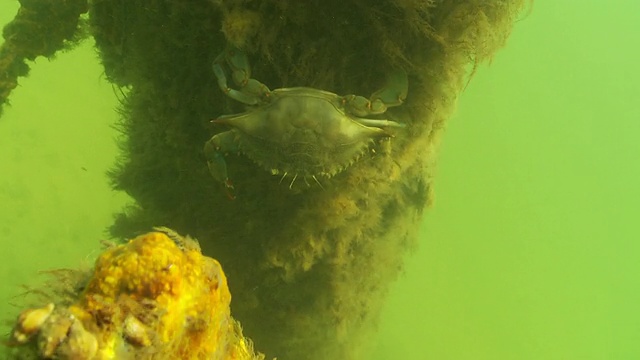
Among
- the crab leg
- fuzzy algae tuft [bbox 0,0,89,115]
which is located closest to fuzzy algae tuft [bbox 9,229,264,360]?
the crab leg

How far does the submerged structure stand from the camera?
3346mm

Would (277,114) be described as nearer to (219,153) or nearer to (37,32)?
(219,153)

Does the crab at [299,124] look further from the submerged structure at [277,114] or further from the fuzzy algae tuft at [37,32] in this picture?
the fuzzy algae tuft at [37,32]

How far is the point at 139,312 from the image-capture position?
1544 mm

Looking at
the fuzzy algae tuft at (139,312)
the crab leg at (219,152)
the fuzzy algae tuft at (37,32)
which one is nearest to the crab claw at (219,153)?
the crab leg at (219,152)

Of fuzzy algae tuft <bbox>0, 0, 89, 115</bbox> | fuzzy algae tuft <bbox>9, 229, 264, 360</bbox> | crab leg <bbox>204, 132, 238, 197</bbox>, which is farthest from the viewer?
fuzzy algae tuft <bbox>0, 0, 89, 115</bbox>

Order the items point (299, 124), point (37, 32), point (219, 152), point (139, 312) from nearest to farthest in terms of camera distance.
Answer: point (139, 312)
point (299, 124)
point (219, 152)
point (37, 32)

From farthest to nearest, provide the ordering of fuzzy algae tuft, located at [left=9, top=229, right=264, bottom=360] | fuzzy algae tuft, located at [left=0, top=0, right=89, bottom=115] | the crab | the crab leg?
1. fuzzy algae tuft, located at [left=0, top=0, right=89, bottom=115]
2. the crab leg
3. the crab
4. fuzzy algae tuft, located at [left=9, top=229, right=264, bottom=360]

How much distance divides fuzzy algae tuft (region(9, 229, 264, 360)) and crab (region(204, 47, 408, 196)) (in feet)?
4.90

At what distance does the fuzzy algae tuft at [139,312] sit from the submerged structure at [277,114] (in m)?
1.65

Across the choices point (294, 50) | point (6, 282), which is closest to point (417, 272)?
point (6, 282)

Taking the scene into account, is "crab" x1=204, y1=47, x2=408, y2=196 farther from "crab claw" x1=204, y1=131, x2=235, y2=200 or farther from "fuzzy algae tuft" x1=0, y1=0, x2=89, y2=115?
"fuzzy algae tuft" x1=0, y1=0, x2=89, y2=115

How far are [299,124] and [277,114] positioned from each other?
7.2 inches

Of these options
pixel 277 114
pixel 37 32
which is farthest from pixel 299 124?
pixel 37 32
